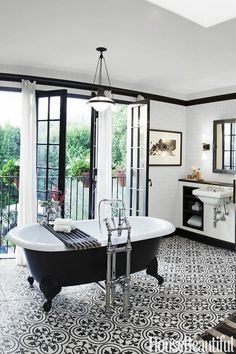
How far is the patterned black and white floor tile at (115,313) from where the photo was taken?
2463 millimetres

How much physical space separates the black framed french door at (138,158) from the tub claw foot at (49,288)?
2.14 metres

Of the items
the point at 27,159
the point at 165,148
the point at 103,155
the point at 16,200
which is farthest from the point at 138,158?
the point at 16,200

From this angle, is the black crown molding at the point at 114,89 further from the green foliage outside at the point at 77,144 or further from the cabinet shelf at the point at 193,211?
the green foliage outside at the point at 77,144

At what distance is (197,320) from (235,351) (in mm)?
469

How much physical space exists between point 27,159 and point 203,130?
3.21 meters

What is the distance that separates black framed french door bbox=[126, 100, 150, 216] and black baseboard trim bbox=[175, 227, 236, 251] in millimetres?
1345

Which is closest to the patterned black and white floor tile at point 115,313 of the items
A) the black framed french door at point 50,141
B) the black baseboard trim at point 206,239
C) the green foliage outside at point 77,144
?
the black baseboard trim at point 206,239

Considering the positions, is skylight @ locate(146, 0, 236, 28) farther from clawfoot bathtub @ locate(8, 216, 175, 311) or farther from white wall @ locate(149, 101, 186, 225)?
white wall @ locate(149, 101, 186, 225)

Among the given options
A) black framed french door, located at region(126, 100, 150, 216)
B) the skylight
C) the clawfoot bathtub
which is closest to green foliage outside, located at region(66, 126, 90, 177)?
black framed french door, located at region(126, 100, 150, 216)

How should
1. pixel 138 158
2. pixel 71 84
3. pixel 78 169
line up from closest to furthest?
pixel 71 84 < pixel 138 158 < pixel 78 169

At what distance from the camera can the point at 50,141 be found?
428 cm

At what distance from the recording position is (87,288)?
353 centimetres

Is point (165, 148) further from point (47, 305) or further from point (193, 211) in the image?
point (47, 305)

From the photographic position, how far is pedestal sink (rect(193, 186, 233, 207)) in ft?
15.5
